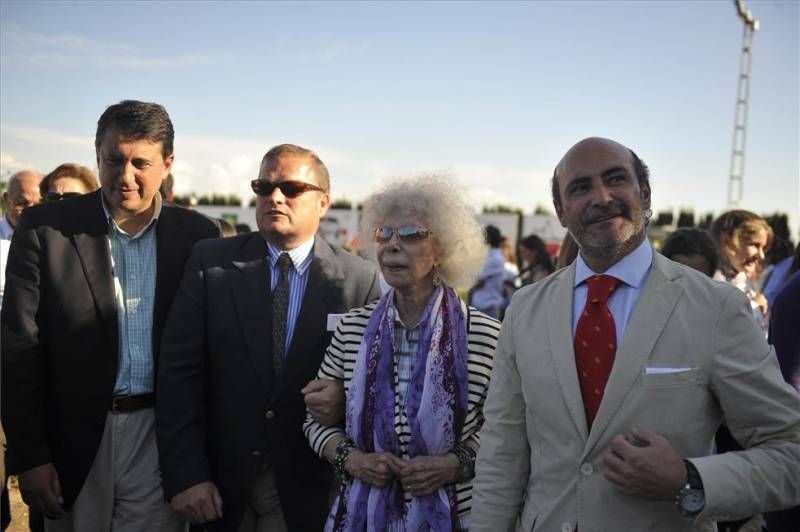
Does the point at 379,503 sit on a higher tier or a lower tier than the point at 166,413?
lower

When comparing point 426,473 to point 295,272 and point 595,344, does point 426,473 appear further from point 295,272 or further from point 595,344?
point 295,272

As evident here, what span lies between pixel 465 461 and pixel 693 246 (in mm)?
2151

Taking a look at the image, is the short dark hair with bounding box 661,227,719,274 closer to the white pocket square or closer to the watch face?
the white pocket square

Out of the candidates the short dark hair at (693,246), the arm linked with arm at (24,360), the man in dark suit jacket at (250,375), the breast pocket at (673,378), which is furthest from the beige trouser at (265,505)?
the short dark hair at (693,246)

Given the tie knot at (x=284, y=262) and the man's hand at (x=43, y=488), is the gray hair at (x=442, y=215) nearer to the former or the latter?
the tie knot at (x=284, y=262)

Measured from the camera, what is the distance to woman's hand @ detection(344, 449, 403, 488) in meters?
3.03

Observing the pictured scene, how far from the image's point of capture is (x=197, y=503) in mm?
3402

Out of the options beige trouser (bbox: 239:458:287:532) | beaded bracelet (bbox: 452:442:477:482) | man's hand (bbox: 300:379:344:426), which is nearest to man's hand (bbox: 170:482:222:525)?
beige trouser (bbox: 239:458:287:532)

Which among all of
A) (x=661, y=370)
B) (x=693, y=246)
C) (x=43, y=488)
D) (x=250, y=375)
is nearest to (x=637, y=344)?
(x=661, y=370)

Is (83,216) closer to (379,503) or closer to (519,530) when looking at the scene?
(379,503)

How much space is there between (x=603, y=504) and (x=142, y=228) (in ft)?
8.68

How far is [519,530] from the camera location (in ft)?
8.56

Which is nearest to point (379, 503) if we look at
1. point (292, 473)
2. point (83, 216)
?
point (292, 473)

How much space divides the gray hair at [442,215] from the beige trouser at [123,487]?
1500mm
